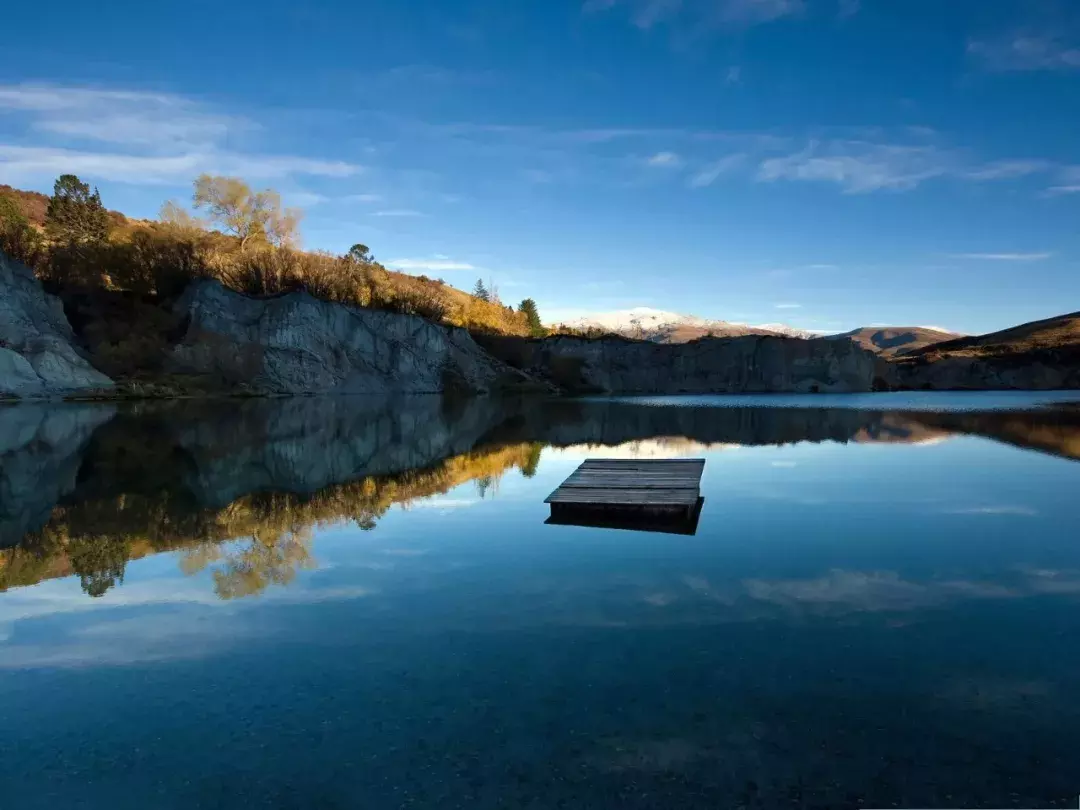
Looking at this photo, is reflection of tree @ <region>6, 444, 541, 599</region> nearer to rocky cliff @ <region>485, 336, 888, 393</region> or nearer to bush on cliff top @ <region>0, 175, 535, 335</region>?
bush on cliff top @ <region>0, 175, 535, 335</region>

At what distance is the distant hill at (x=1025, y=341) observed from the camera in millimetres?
138125

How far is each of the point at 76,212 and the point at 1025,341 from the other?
186m

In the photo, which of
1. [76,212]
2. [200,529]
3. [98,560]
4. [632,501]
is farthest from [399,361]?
[98,560]

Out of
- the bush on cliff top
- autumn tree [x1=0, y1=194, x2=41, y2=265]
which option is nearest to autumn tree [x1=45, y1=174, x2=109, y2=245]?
the bush on cliff top

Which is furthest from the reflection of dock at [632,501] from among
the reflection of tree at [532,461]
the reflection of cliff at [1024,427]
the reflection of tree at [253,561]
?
the reflection of cliff at [1024,427]

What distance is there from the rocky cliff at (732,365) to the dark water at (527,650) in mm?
88753

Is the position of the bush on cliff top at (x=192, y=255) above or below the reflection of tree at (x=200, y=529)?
above

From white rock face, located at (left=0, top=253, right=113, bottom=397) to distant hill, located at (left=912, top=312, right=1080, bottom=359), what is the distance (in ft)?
468

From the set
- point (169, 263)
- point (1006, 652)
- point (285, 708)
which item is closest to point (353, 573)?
point (285, 708)

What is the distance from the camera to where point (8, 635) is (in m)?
7.61

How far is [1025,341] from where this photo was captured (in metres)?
162

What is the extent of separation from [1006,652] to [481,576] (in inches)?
242

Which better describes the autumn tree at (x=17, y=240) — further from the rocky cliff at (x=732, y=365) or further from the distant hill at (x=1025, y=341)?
the distant hill at (x=1025, y=341)

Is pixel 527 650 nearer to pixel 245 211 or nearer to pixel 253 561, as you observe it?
pixel 253 561
